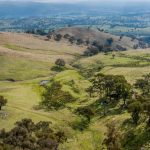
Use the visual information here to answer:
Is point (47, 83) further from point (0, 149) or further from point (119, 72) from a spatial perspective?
point (0, 149)

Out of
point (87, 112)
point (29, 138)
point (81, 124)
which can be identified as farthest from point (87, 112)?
point (29, 138)

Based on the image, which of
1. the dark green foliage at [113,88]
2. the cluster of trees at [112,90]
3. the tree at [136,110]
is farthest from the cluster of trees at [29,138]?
the dark green foliage at [113,88]

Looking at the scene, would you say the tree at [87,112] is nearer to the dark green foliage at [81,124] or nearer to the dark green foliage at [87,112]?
the dark green foliage at [87,112]

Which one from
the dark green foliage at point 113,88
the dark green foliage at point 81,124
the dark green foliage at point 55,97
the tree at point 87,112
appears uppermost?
the dark green foliage at point 113,88

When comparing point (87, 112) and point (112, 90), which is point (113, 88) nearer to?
point (112, 90)

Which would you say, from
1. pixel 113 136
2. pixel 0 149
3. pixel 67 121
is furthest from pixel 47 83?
pixel 0 149

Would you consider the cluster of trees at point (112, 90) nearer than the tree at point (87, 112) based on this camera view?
No
